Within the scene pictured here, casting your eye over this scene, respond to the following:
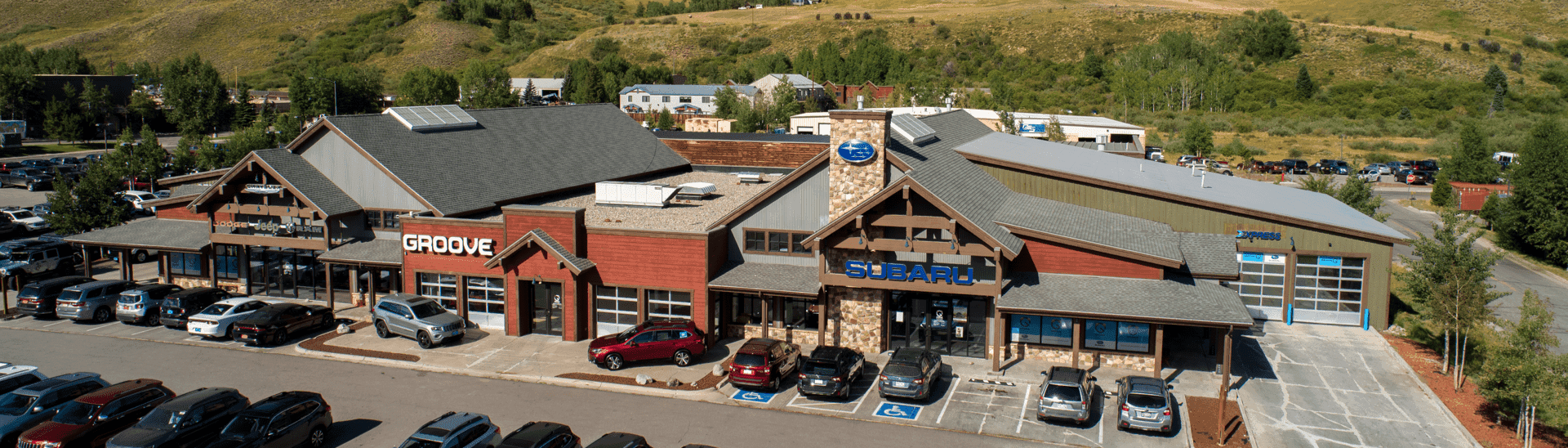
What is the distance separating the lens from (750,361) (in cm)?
2792

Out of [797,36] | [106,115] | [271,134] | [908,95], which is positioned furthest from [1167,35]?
[106,115]

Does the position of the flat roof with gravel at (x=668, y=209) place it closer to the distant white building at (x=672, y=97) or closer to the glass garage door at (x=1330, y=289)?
the glass garage door at (x=1330, y=289)

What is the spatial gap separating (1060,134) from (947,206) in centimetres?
4672

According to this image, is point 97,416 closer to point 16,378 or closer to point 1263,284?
point 16,378

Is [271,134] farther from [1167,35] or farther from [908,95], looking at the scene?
[1167,35]

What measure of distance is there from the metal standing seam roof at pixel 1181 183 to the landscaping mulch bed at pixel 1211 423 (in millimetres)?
11765

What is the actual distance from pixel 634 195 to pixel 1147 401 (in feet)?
74.3

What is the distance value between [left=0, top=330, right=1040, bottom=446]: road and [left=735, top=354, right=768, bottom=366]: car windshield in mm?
1516

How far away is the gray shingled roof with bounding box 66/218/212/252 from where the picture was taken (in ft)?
134

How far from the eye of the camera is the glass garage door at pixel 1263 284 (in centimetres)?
3681

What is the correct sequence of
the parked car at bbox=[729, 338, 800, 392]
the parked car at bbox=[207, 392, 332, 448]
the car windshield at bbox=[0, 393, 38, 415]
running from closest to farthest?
the parked car at bbox=[207, 392, 332, 448]
the car windshield at bbox=[0, 393, 38, 415]
the parked car at bbox=[729, 338, 800, 392]

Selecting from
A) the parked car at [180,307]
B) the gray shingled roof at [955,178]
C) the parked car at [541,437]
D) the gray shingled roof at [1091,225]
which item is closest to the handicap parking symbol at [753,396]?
the parked car at [541,437]

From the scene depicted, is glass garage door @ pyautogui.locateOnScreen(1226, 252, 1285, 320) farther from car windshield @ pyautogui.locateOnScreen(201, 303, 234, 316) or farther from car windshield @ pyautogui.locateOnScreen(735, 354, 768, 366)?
car windshield @ pyautogui.locateOnScreen(201, 303, 234, 316)

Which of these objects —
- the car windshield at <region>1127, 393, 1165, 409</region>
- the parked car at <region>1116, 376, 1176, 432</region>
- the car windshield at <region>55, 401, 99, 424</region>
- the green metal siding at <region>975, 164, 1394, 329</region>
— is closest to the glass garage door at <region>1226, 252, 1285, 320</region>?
the green metal siding at <region>975, 164, 1394, 329</region>
